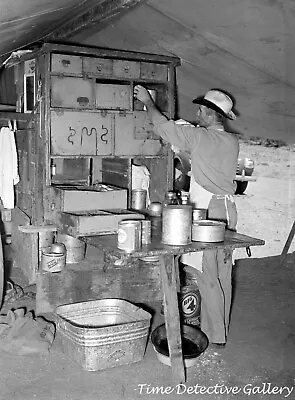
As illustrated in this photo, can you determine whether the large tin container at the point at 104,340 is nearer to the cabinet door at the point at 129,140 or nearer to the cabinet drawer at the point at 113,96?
the cabinet door at the point at 129,140

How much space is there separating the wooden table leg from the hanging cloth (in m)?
2.43

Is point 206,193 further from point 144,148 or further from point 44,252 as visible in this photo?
point 44,252

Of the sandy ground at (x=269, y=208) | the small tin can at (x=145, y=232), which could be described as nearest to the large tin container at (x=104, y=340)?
the small tin can at (x=145, y=232)

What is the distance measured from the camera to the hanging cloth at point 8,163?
4746 mm

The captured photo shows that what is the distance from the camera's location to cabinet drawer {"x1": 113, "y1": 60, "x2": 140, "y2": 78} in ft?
13.9

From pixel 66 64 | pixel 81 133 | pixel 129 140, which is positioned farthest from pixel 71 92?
pixel 129 140

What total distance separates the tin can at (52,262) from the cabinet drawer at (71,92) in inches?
47.4

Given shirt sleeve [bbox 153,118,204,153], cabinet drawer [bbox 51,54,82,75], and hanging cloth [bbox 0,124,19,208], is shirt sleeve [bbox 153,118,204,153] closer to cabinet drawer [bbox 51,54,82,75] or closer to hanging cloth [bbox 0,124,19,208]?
cabinet drawer [bbox 51,54,82,75]

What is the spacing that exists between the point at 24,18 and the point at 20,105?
2.36 meters

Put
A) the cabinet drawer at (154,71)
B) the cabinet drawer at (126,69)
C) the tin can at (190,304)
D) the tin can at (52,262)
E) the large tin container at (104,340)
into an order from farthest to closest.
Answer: the cabinet drawer at (154,71)
the cabinet drawer at (126,69)
the tin can at (52,262)
the tin can at (190,304)
the large tin container at (104,340)

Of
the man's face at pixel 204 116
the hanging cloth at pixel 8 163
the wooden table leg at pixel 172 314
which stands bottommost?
the wooden table leg at pixel 172 314

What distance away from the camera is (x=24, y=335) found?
3486mm

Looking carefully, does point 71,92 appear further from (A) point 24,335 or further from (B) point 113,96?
(A) point 24,335

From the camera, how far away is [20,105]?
16.4 ft
